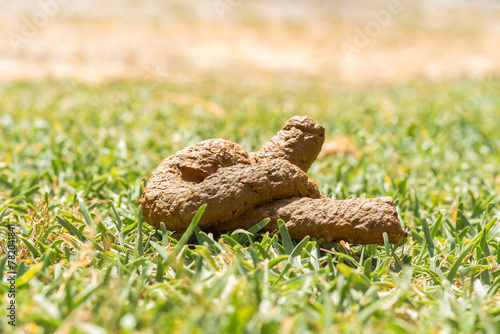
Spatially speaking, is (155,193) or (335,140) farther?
(335,140)

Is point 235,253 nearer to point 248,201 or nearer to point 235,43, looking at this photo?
point 248,201

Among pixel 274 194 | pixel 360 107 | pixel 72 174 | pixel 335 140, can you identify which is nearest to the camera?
pixel 274 194

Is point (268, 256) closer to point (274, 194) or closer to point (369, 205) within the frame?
point (274, 194)

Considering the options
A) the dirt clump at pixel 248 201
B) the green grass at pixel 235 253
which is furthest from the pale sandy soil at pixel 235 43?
the dirt clump at pixel 248 201

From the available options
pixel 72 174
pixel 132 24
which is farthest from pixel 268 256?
Result: pixel 132 24

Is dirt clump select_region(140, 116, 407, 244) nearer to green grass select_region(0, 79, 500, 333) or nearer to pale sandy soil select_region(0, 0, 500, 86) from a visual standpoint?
green grass select_region(0, 79, 500, 333)

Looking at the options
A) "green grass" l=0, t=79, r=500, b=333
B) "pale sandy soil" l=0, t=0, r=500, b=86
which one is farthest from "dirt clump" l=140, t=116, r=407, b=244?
"pale sandy soil" l=0, t=0, r=500, b=86

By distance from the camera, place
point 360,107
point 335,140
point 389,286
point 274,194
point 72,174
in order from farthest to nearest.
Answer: point 360,107, point 335,140, point 72,174, point 274,194, point 389,286

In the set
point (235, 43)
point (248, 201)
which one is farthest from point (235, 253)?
point (235, 43)
